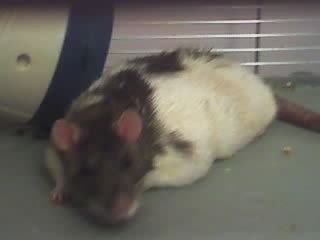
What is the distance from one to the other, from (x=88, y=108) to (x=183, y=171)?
7.9 inches

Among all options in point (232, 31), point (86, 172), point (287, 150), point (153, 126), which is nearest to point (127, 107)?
point (153, 126)

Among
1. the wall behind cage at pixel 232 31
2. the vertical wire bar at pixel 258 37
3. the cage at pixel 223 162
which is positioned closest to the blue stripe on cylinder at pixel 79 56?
the cage at pixel 223 162

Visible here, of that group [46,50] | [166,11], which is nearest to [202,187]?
[46,50]

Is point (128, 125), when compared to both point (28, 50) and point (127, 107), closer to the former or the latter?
point (127, 107)

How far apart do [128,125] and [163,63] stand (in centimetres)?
28

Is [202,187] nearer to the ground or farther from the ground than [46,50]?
nearer to the ground

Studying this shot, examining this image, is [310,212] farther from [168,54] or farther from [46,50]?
[46,50]

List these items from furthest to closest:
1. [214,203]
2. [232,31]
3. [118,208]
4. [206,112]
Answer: [232,31] → [206,112] → [214,203] → [118,208]

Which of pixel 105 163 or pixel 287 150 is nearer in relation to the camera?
pixel 105 163

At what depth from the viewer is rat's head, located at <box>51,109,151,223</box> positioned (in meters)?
1.31

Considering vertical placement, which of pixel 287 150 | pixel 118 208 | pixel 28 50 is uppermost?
pixel 28 50

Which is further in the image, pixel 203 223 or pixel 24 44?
pixel 24 44

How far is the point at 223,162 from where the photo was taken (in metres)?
1.60

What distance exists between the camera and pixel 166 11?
1.97m
